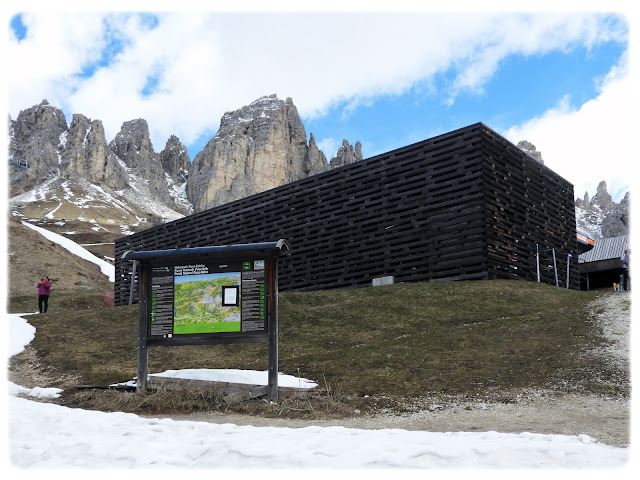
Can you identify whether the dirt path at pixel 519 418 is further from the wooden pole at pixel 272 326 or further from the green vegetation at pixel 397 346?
the wooden pole at pixel 272 326

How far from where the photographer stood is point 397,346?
490 inches

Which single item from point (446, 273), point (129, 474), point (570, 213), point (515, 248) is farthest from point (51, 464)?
point (570, 213)

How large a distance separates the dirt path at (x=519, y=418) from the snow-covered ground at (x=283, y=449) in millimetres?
746

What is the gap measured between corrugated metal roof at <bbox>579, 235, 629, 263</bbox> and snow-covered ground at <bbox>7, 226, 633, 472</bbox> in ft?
142

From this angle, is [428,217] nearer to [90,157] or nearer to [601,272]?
[601,272]

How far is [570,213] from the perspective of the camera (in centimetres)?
2889

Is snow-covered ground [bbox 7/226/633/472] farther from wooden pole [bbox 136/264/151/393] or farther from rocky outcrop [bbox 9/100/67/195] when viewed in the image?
rocky outcrop [bbox 9/100/67/195]

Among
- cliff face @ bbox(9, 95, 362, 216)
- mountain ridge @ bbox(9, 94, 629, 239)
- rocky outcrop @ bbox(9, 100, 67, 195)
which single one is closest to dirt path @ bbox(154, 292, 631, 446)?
mountain ridge @ bbox(9, 94, 629, 239)

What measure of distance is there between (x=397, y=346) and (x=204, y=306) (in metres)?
5.13

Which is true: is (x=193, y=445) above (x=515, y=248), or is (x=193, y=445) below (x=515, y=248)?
below

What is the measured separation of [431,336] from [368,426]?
6.28m

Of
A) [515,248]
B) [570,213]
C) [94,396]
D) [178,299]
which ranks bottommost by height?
[94,396]

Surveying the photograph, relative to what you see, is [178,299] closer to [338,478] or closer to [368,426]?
[368,426]

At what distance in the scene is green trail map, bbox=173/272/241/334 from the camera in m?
9.43
